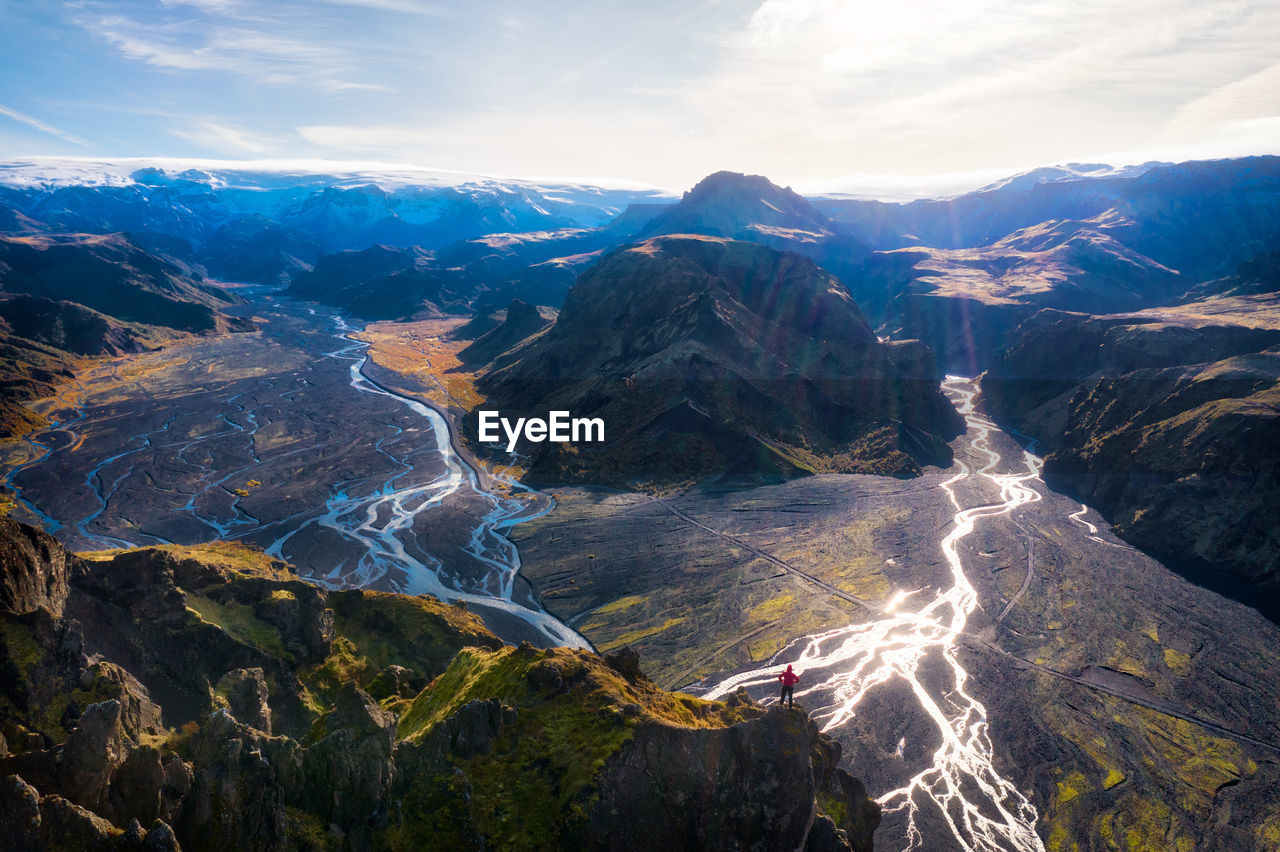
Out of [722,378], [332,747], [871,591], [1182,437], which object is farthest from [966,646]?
[722,378]

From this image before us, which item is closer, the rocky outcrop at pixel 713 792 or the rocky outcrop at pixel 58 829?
the rocky outcrop at pixel 58 829

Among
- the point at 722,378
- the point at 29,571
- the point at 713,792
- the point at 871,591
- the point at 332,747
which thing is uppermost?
the point at 29,571

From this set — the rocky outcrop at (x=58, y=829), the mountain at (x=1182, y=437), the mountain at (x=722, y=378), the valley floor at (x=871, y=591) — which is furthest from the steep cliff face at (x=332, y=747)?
the mountain at (x=722, y=378)

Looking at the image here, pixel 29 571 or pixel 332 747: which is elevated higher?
pixel 29 571

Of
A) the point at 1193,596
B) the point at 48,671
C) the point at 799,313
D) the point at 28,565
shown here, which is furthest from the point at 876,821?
the point at 799,313

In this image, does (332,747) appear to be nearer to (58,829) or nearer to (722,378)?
(58,829)

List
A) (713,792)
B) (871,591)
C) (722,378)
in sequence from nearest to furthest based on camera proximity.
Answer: (713,792), (871,591), (722,378)

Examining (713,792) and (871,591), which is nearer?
(713,792)

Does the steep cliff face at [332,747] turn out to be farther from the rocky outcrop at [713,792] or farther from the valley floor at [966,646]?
the valley floor at [966,646]
